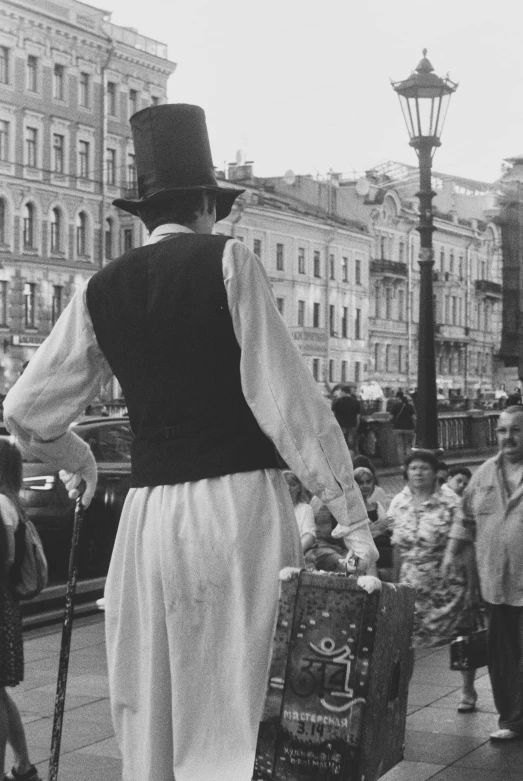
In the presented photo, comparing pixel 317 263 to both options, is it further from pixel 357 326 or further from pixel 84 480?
pixel 84 480

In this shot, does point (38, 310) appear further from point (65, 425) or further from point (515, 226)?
point (65, 425)

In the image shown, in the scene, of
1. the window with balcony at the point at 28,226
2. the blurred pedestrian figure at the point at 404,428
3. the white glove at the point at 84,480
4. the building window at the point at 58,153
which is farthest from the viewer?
the building window at the point at 58,153

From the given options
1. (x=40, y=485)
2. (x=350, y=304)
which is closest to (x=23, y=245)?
(x=350, y=304)

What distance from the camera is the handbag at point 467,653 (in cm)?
648

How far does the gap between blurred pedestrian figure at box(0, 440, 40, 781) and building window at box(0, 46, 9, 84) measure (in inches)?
1920

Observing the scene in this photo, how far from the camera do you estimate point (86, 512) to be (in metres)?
12.7

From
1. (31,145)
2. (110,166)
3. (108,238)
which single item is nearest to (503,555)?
(31,145)

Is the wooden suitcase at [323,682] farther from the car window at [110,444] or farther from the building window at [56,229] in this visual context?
the building window at [56,229]

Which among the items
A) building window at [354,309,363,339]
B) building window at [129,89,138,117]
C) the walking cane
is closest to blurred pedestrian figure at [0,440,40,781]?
the walking cane

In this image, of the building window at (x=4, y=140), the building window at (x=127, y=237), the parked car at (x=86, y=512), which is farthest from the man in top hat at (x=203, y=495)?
the building window at (x=127, y=237)

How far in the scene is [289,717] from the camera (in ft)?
9.82

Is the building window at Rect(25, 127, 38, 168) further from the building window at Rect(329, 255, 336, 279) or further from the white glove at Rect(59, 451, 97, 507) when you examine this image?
the white glove at Rect(59, 451, 97, 507)

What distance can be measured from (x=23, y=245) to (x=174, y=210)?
49943 millimetres

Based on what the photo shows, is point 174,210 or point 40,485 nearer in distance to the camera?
point 174,210
